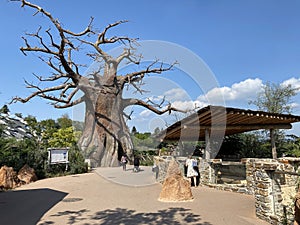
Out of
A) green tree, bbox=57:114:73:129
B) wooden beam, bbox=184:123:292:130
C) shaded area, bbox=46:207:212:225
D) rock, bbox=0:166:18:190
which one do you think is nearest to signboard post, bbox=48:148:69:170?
rock, bbox=0:166:18:190

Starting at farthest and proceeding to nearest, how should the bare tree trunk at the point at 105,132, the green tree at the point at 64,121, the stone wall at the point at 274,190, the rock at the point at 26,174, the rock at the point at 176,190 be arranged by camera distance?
the green tree at the point at 64,121 → the bare tree trunk at the point at 105,132 → the rock at the point at 26,174 → the rock at the point at 176,190 → the stone wall at the point at 274,190

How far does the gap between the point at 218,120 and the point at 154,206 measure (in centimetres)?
600

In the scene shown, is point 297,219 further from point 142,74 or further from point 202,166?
point 142,74

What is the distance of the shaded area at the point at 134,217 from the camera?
21.3 ft

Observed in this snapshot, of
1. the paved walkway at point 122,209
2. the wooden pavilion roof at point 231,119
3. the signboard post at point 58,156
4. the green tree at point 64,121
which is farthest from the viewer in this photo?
the green tree at point 64,121

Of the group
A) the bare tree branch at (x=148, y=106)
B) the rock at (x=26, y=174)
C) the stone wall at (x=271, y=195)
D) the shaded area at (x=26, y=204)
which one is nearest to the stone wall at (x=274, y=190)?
the stone wall at (x=271, y=195)

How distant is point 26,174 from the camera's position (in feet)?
48.6

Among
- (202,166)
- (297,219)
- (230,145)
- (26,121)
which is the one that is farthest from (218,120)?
(26,121)

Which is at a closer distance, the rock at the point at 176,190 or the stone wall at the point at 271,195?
the stone wall at the point at 271,195

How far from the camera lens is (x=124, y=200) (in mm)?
9477

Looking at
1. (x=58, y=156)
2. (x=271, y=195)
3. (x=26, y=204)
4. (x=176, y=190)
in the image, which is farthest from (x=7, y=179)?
(x=271, y=195)

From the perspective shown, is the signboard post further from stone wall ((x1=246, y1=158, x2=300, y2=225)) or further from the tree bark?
stone wall ((x1=246, y1=158, x2=300, y2=225))

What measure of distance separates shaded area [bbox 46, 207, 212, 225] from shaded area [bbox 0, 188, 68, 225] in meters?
0.69

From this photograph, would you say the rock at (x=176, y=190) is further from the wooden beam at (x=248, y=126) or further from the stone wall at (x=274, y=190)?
the wooden beam at (x=248, y=126)
